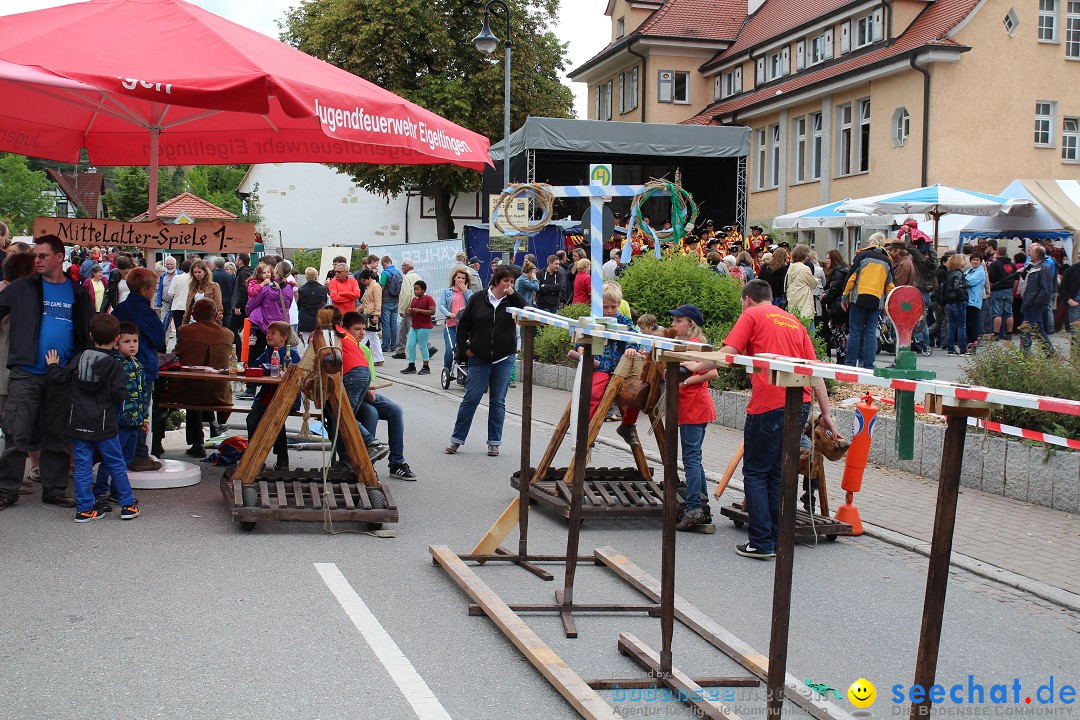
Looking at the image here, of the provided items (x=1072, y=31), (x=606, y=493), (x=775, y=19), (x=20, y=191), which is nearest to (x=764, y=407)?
(x=606, y=493)

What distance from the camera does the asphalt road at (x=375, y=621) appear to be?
15.5ft

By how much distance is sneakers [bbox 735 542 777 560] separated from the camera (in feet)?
24.4

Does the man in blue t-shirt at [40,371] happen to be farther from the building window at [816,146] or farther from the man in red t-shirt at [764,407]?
the building window at [816,146]

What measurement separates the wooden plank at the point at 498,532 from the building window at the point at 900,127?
27.7m

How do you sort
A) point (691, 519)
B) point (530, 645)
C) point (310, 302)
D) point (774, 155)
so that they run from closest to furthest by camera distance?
point (530, 645) → point (691, 519) → point (310, 302) → point (774, 155)

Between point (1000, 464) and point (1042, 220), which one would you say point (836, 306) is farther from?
point (1042, 220)

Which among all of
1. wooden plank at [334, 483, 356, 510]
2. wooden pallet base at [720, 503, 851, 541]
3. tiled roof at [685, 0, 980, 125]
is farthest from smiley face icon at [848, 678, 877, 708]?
tiled roof at [685, 0, 980, 125]

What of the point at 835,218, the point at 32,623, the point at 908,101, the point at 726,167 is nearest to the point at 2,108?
the point at 32,623

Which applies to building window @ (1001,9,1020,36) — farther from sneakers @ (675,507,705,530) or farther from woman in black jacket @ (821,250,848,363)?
sneakers @ (675,507,705,530)

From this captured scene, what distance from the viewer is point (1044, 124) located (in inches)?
1237

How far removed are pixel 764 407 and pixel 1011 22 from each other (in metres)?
A: 28.1

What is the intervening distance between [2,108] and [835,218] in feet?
53.3

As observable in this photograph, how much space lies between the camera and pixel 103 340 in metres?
7.79

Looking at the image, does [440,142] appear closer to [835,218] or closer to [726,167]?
[835,218]
